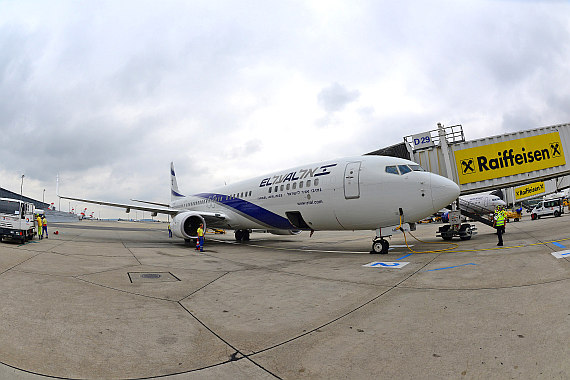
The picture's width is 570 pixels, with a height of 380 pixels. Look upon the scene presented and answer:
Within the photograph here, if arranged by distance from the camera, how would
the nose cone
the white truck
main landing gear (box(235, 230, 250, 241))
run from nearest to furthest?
the nose cone
the white truck
main landing gear (box(235, 230, 250, 241))

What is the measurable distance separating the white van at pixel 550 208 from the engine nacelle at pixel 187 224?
35.9 m

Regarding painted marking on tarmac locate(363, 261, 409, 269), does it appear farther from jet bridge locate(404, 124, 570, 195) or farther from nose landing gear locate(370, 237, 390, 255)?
jet bridge locate(404, 124, 570, 195)

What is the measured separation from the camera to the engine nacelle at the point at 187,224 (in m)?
16.2

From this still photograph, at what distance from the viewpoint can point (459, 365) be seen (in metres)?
2.76

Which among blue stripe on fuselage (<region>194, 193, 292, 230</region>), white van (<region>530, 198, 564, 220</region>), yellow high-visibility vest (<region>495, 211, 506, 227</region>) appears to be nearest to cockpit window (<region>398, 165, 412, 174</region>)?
yellow high-visibility vest (<region>495, 211, 506, 227</region>)

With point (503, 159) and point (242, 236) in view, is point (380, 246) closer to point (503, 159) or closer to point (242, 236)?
point (503, 159)

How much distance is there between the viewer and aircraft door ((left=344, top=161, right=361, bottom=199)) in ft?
36.4

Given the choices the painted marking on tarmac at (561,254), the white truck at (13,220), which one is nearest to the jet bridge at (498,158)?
the painted marking on tarmac at (561,254)

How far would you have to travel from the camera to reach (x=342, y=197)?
1143 cm

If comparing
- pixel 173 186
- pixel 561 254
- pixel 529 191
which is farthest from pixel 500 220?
pixel 529 191

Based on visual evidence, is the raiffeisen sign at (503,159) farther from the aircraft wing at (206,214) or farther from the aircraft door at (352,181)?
the aircraft wing at (206,214)

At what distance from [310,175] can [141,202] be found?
52.6 ft

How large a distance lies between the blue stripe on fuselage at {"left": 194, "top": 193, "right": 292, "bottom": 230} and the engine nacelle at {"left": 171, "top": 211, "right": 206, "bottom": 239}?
6.35 ft

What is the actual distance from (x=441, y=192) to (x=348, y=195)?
10.0 feet
